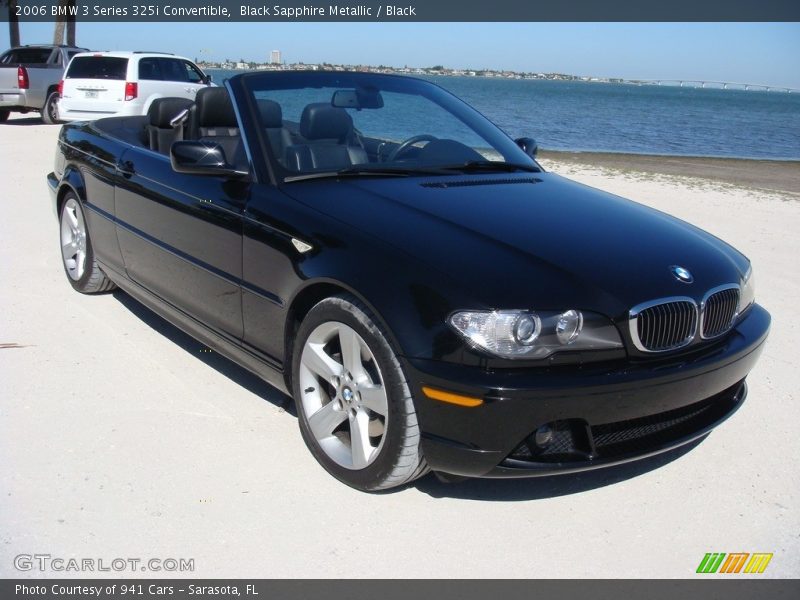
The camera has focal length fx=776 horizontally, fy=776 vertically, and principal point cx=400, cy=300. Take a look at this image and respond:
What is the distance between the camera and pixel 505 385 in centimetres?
250

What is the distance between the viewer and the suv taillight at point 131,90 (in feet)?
48.2

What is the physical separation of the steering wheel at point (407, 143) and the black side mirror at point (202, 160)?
0.78m

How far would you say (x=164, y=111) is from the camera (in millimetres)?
4926

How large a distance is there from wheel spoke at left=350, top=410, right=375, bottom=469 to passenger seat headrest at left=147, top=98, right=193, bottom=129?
2.82m

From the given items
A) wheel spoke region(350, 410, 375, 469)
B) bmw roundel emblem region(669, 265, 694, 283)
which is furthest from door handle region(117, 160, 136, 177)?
bmw roundel emblem region(669, 265, 694, 283)

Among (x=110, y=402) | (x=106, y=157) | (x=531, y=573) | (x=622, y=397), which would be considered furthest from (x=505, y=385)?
(x=106, y=157)

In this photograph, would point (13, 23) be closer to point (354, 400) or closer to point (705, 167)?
point (705, 167)

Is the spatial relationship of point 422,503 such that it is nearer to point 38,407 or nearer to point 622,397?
point 622,397

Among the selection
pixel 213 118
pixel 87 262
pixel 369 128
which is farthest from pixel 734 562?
pixel 87 262

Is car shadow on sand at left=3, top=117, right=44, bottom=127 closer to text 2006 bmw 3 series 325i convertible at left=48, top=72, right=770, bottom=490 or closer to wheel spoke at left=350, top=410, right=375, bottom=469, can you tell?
text 2006 bmw 3 series 325i convertible at left=48, top=72, right=770, bottom=490
